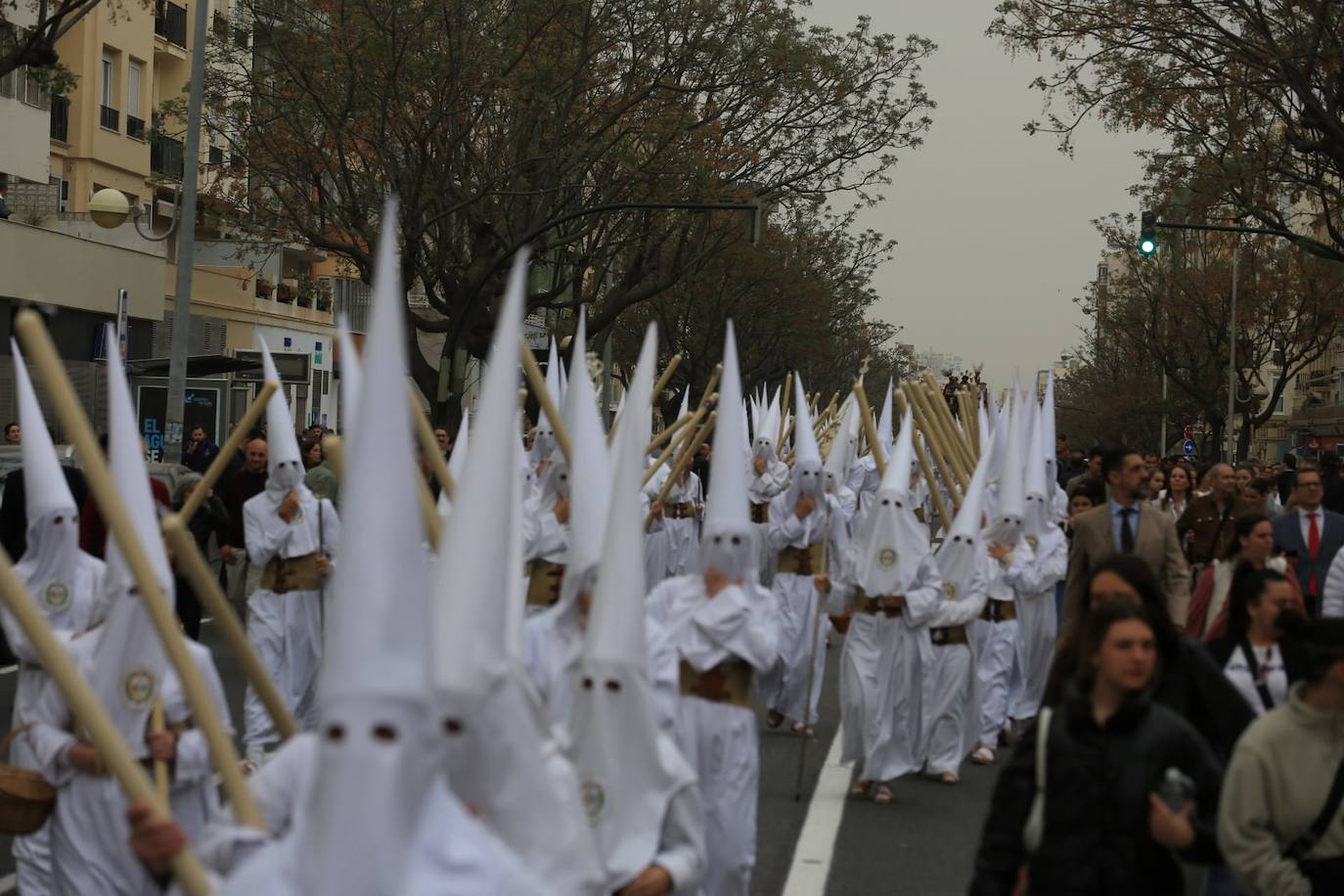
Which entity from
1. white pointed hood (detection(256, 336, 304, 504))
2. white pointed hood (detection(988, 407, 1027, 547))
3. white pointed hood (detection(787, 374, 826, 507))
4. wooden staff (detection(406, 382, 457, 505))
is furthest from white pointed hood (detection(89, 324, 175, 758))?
white pointed hood (detection(787, 374, 826, 507))

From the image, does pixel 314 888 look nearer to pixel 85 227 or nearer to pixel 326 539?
pixel 326 539

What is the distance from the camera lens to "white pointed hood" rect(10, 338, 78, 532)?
24.3 ft

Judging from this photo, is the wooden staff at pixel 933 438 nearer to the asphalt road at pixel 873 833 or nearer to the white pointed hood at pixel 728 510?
the asphalt road at pixel 873 833

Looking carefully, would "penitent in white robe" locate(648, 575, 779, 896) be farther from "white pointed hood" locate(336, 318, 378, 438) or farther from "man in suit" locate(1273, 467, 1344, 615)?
"man in suit" locate(1273, 467, 1344, 615)

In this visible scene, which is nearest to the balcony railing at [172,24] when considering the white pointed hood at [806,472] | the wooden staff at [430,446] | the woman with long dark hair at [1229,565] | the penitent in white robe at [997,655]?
the white pointed hood at [806,472]

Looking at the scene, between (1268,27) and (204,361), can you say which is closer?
(1268,27)

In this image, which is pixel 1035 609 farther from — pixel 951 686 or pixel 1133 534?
pixel 1133 534

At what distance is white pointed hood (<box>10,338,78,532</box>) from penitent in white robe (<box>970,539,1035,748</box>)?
6065 millimetres

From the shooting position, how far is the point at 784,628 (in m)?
13.8

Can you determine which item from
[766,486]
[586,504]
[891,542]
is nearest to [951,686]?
[891,542]

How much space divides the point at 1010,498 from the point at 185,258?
13.9 m

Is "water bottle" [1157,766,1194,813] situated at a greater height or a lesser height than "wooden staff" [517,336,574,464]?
lesser

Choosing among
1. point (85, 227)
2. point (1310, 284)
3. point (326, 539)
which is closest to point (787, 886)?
point (326, 539)

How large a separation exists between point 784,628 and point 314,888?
10404 mm
